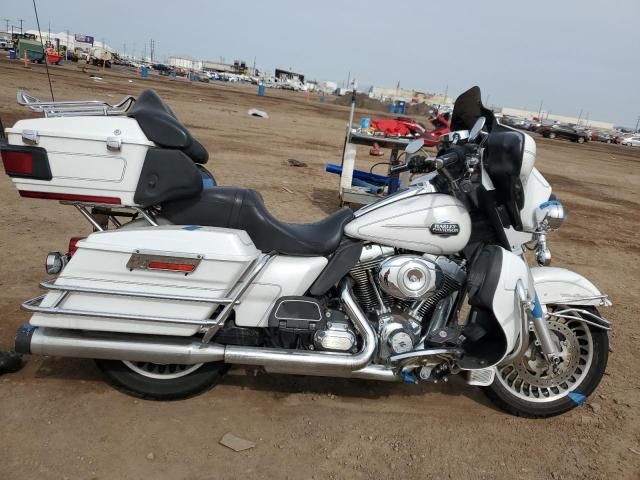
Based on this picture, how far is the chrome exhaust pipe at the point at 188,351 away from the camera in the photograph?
112 inches

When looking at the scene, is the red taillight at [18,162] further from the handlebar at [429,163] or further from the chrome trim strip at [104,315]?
the handlebar at [429,163]

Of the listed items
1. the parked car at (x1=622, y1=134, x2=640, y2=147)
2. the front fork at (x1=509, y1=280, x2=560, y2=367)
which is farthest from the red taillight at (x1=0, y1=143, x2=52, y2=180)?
the parked car at (x1=622, y1=134, x2=640, y2=147)

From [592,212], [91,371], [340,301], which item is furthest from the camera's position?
[592,212]

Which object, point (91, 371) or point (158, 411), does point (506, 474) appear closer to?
point (158, 411)

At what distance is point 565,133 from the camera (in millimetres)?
40844

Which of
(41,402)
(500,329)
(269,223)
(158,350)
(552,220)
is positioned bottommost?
(41,402)

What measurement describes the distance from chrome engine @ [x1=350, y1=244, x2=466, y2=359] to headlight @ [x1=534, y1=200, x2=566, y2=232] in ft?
1.70

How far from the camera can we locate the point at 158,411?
10.2ft

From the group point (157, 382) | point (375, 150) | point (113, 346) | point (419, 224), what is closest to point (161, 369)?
point (157, 382)

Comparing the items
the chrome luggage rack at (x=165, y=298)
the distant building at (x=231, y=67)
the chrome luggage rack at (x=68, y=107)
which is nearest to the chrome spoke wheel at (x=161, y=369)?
the chrome luggage rack at (x=165, y=298)

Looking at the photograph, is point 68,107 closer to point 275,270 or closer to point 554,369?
point 275,270

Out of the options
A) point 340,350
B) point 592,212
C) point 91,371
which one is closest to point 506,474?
point 340,350

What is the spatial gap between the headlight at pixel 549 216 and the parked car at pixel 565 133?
138ft

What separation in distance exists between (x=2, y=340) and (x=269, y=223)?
7.21ft
